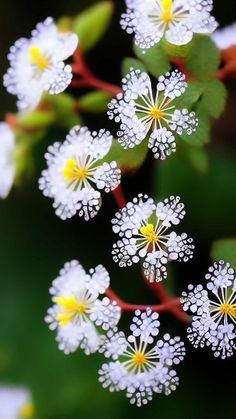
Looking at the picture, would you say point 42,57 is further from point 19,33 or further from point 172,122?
point 19,33

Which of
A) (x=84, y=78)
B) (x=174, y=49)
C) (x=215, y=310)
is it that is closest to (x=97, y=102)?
(x=84, y=78)

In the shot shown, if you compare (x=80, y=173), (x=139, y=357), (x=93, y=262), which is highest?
(x=93, y=262)

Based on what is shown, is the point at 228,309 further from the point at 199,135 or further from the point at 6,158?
the point at 6,158

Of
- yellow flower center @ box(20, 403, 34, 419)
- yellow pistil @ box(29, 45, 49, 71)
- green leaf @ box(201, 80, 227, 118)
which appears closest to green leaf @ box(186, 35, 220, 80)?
green leaf @ box(201, 80, 227, 118)

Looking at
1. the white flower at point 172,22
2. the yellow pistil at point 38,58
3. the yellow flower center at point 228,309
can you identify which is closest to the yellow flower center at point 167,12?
the white flower at point 172,22

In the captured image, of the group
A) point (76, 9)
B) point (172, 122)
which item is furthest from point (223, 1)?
point (172, 122)

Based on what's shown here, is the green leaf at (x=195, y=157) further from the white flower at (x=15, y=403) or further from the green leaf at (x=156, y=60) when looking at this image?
the white flower at (x=15, y=403)
